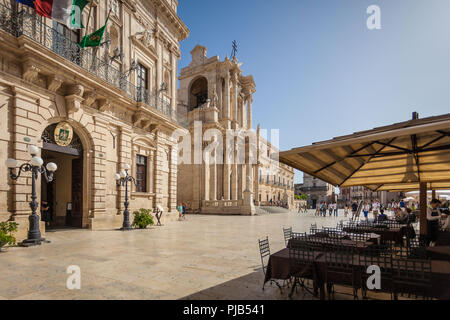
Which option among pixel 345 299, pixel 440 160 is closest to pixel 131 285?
A: pixel 345 299

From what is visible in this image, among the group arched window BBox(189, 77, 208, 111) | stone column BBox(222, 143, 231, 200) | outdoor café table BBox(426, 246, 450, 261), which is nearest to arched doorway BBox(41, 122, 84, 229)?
outdoor café table BBox(426, 246, 450, 261)

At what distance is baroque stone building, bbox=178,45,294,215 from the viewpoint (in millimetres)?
30578

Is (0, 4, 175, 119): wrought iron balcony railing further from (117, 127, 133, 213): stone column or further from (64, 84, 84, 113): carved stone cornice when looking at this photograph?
(117, 127, 133, 213): stone column

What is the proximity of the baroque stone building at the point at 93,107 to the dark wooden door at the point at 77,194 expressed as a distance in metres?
0.05

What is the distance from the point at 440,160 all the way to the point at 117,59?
14.3 m

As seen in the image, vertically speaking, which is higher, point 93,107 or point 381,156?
point 93,107

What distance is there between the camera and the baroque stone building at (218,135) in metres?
30.6

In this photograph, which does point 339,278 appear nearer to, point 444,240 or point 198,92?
point 444,240

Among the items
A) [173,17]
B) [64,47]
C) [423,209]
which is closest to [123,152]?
[64,47]

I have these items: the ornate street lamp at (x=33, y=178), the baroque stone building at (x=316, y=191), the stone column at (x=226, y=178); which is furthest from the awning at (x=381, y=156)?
the baroque stone building at (x=316, y=191)

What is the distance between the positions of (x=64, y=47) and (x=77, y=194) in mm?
6355

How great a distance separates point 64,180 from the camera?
13383 millimetres

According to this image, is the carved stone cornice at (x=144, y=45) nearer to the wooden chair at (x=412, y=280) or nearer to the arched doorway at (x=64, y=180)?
the arched doorway at (x=64, y=180)

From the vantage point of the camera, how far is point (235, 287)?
459 centimetres
